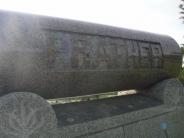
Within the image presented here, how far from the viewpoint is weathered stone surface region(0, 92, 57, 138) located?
222 cm

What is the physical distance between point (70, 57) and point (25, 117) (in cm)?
84

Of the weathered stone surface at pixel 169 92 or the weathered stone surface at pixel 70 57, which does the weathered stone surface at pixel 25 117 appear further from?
the weathered stone surface at pixel 169 92

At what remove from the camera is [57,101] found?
329 cm

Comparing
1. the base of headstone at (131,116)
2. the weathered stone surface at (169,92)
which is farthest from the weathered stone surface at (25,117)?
the weathered stone surface at (169,92)

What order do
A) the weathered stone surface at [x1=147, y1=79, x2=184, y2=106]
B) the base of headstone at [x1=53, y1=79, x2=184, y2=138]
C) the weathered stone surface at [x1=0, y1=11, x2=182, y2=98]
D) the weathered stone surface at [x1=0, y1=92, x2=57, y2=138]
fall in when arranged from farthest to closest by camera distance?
1. the weathered stone surface at [x1=147, y1=79, x2=184, y2=106]
2. the base of headstone at [x1=53, y1=79, x2=184, y2=138]
3. the weathered stone surface at [x1=0, y1=11, x2=182, y2=98]
4. the weathered stone surface at [x1=0, y1=92, x2=57, y2=138]

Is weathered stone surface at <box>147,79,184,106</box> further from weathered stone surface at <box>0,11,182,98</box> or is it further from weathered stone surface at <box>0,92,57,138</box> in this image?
weathered stone surface at <box>0,92,57,138</box>

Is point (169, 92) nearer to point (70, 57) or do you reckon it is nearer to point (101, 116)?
point (101, 116)

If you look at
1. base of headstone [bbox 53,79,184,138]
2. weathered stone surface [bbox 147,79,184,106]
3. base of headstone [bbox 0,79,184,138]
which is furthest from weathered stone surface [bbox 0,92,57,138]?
weathered stone surface [bbox 147,79,184,106]

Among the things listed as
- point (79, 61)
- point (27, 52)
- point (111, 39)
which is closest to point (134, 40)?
point (111, 39)

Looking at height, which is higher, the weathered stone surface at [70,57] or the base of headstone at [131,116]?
the weathered stone surface at [70,57]

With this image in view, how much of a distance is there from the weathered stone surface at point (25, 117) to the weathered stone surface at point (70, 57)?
9.3 inches

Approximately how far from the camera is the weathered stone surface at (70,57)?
246 cm

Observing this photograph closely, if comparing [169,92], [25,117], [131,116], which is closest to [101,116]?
[131,116]

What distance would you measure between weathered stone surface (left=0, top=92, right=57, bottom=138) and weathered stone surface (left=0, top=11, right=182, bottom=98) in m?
0.24
